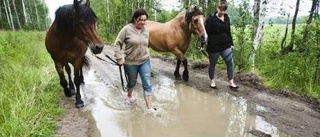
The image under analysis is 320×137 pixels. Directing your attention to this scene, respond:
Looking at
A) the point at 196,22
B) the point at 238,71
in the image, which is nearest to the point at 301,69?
the point at 238,71

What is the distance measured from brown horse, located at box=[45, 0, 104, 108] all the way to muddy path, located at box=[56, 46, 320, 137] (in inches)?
31.6

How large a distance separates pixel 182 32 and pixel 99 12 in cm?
2552

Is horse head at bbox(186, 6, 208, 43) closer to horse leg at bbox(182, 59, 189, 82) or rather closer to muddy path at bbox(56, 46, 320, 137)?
horse leg at bbox(182, 59, 189, 82)

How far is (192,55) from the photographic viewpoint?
12.4 m

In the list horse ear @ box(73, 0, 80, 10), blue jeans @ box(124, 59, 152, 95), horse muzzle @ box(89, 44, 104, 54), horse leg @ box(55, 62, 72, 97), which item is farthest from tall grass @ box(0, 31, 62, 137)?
horse ear @ box(73, 0, 80, 10)

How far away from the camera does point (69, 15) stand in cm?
567

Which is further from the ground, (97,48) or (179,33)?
Answer: (97,48)

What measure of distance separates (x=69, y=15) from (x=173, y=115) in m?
2.48

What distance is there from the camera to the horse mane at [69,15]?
17.5 feet

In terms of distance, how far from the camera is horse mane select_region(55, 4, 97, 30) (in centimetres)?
535

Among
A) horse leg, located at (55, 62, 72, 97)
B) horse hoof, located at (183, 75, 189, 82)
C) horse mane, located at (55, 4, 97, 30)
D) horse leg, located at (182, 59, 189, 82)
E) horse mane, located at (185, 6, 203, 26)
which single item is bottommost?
horse hoof, located at (183, 75, 189, 82)

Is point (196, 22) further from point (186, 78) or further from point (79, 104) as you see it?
point (79, 104)

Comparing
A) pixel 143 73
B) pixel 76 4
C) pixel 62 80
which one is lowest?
pixel 62 80

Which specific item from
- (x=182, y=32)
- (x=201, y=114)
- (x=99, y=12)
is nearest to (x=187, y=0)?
(x=182, y=32)
